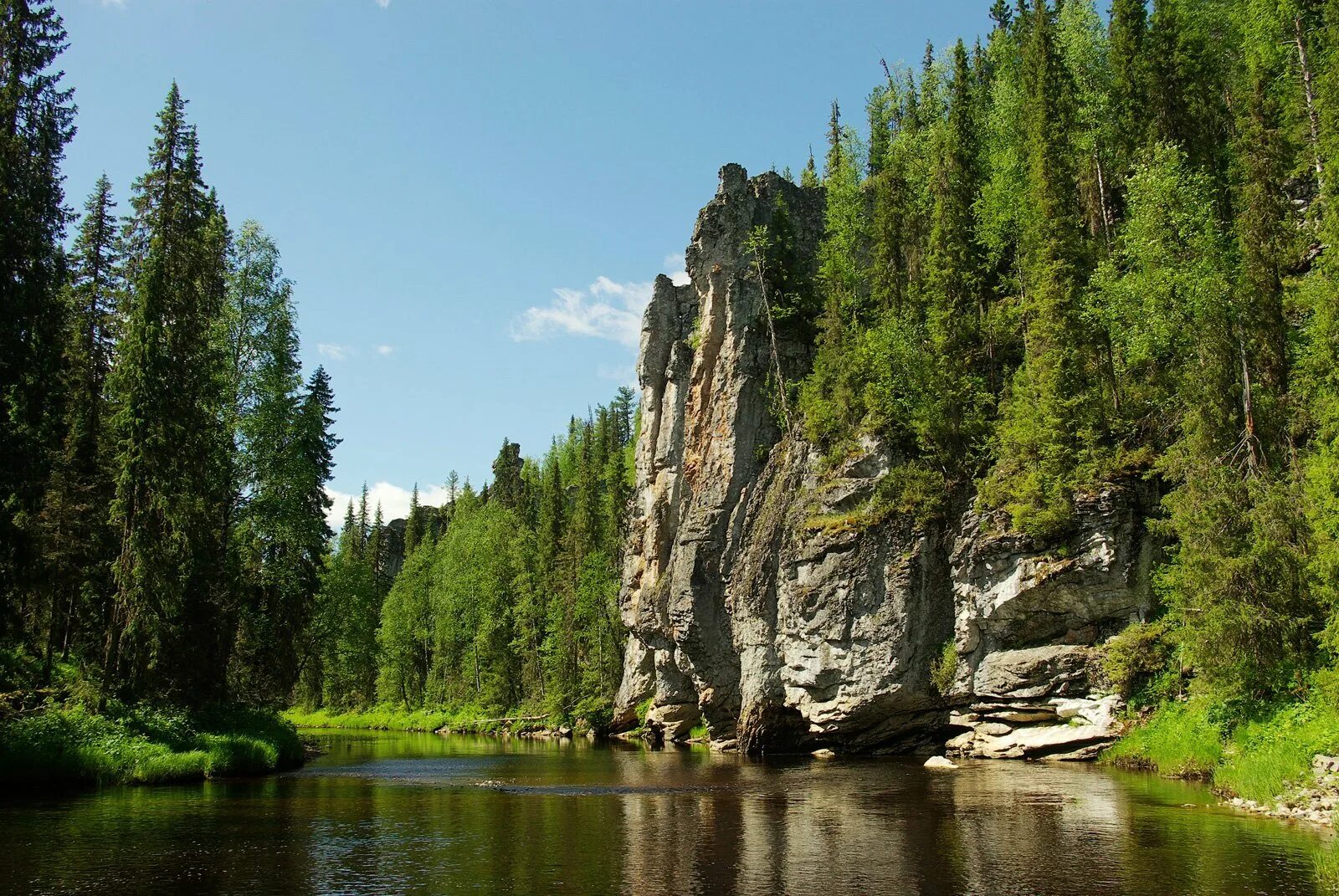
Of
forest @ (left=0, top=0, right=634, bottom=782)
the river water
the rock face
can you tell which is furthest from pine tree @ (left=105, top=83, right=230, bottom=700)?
the rock face

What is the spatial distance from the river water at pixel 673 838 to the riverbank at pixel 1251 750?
1.10m

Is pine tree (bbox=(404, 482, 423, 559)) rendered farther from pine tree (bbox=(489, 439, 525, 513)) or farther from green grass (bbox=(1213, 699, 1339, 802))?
green grass (bbox=(1213, 699, 1339, 802))

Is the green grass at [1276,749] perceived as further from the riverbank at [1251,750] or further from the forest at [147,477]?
the forest at [147,477]

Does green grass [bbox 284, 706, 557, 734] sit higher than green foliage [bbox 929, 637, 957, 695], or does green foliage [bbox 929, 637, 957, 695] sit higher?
green foliage [bbox 929, 637, 957, 695]

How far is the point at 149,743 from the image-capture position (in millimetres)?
27141

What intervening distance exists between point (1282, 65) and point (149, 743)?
182 ft

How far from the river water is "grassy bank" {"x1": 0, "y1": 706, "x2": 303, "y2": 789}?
1369 millimetres

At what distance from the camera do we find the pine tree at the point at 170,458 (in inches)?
1095

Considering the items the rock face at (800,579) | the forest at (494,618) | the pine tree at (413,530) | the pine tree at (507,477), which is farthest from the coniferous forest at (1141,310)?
the pine tree at (413,530)

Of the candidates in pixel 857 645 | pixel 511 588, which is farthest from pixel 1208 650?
pixel 511 588

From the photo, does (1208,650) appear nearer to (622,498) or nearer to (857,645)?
(857,645)

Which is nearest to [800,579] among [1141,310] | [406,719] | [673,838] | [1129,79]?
[1141,310]

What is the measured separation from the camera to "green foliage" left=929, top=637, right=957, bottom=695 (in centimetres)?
3644

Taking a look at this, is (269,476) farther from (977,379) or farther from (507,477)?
(507,477)
